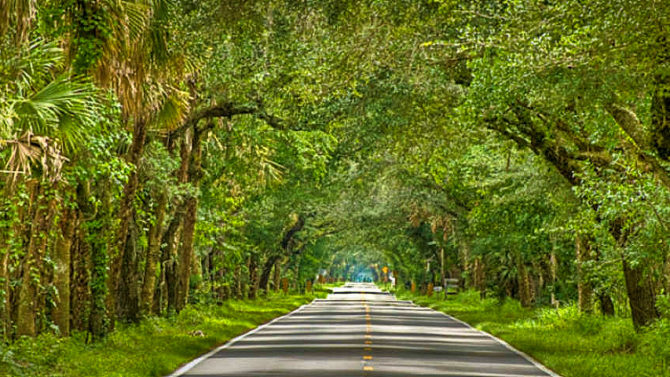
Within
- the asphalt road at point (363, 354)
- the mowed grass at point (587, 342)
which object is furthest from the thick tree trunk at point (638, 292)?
the asphalt road at point (363, 354)

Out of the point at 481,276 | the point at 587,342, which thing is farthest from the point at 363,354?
the point at 481,276

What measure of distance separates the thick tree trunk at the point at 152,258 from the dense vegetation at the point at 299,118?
83 millimetres

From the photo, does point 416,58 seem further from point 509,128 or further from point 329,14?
point 509,128

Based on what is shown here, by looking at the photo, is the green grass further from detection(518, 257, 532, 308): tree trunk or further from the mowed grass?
detection(518, 257, 532, 308): tree trunk

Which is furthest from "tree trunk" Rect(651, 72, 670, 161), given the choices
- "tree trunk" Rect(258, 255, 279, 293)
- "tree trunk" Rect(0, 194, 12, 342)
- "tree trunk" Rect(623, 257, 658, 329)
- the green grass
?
"tree trunk" Rect(258, 255, 279, 293)

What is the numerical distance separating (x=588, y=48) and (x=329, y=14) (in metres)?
6.13

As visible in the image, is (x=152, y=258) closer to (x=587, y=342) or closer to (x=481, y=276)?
(x=587, y=342)

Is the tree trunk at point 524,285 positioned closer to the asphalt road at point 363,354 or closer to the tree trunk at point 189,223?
the asphalt road at point 363,354

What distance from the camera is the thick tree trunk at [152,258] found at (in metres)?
33.0

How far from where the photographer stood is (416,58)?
2202 cm

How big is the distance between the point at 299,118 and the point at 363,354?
5100 millimetres

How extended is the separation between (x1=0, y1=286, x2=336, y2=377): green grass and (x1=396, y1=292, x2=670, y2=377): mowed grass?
7.04 m

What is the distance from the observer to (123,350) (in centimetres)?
2314

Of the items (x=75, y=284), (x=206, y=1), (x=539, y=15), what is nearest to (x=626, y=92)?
(x=539, y=15)
